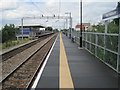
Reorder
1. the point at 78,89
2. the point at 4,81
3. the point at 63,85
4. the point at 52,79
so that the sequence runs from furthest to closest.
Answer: the point at 4,81, the point at 52,79, the point at 63,85, the point at 78,89

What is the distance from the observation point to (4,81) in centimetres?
850

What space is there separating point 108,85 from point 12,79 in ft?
14.3

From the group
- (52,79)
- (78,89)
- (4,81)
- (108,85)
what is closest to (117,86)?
(108,85)

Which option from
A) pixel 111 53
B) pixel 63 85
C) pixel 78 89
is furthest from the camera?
pixel 111 53

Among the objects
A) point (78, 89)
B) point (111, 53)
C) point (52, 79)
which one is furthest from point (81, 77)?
point (111, 53)

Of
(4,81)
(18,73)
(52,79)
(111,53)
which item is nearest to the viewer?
(52,79)

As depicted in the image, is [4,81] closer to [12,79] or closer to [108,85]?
[12,79]

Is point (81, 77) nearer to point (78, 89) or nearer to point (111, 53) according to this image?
point (78, 89)

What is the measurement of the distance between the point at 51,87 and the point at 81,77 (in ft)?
5.66

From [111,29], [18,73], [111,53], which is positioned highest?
[111,29]

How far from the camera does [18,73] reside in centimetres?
1023

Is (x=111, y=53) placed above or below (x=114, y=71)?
above

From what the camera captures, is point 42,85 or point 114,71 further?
point 114,71

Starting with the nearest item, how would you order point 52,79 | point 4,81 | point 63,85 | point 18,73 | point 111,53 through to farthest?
1. point 63,85
2. point 52,79
3. point 4,81
4. point 111,53
5. point 18,73
